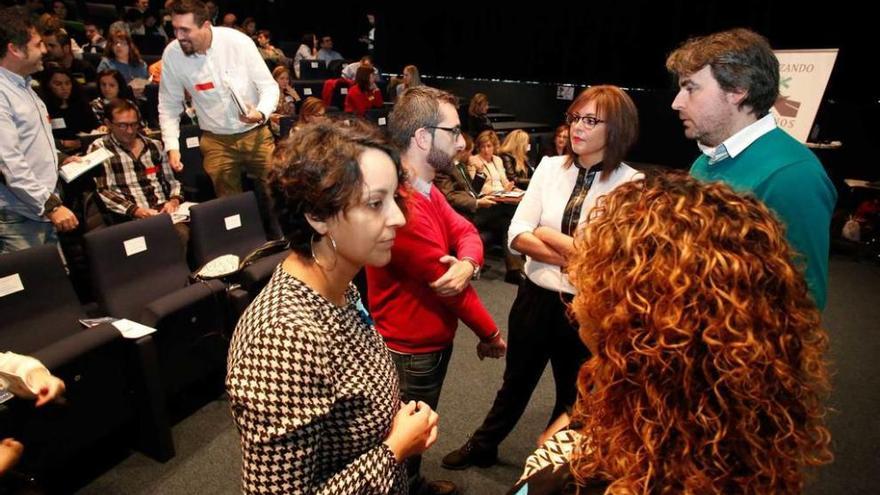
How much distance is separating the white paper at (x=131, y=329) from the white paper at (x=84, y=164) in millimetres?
1422

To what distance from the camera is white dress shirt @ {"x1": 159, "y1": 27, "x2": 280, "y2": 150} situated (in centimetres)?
327

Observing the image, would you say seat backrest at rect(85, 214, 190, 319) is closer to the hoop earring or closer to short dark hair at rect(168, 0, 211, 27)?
short dark hair at rect(168, 0, 211, 27)

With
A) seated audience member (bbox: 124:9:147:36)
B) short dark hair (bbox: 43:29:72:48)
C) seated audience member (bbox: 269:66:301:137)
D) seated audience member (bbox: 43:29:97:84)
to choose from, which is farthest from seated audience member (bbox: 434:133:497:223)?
seated audience member (bbox: 124:9:147:36)

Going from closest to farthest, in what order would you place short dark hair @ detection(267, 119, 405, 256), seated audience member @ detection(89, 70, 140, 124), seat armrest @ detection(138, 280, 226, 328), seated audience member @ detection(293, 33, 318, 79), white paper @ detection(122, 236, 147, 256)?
short dark hair @ detection(267, 119, 405, 256)
seat armrest @ detection(138, 280, 226, 328)
white paper @ detection(122, 236, 147, 256)
seated audience member @ detection(89, 70, 140, 124)
seated audience member @ detection(293, 33, 318, 79)

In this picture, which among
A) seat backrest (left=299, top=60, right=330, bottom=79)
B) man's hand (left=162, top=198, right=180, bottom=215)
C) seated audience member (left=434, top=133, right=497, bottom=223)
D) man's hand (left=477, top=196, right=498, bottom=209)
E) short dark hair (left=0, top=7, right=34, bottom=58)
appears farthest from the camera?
seat backrest (left=299, top=60, right=330, bottom=79)

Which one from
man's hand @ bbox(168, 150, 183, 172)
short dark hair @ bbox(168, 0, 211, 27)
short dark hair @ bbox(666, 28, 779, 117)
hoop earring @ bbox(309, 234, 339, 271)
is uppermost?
short dark hair @ bbox(168, 0, 211, 27)

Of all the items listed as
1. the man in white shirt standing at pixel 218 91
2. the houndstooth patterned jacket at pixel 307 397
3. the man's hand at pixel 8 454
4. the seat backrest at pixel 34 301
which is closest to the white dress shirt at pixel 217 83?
the man in white shirt standing at pixel 218 91

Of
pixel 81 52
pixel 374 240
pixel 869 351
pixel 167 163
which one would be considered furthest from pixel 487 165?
pixel 81 52

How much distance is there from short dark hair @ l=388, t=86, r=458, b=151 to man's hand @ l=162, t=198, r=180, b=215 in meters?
2.60

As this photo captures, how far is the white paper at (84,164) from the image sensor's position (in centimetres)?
307

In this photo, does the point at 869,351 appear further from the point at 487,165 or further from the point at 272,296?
the point at 272,296

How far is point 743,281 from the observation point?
660 mm

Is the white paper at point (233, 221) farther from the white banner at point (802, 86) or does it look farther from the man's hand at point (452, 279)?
the white banner at point (802, 86)

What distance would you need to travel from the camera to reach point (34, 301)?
7.48ft
